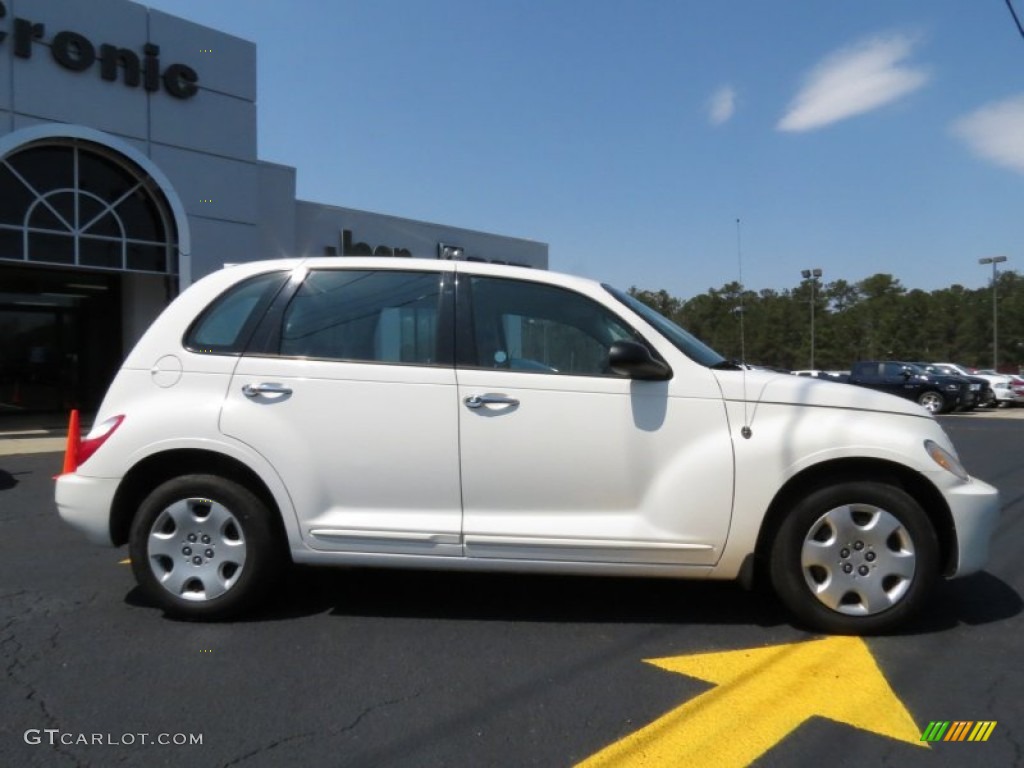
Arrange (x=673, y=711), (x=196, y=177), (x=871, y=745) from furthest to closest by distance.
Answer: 1. (x=196, y=177)
2. (x=673, y=711)
3. (x=871, y=745)

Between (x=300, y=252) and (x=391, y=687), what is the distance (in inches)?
635

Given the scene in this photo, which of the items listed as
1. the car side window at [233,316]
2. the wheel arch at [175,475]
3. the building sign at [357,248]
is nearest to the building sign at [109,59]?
the building sign at [357,248]

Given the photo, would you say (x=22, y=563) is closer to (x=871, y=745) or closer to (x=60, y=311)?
(x=871, y=745)

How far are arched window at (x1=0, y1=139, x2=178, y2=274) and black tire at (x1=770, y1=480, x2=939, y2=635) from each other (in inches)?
567

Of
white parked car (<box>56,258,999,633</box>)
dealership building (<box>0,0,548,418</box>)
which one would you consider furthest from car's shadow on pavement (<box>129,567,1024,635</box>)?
dealership building (<box>0,0,548,418</box>)

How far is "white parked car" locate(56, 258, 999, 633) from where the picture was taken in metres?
3.61

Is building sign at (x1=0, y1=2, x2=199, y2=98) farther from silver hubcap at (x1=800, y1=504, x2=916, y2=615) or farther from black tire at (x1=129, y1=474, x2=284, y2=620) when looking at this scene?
silver hubcap at (x1=800, y1=504, x2=916, y2=615)

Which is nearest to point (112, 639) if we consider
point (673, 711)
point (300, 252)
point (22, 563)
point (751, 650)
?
point (22, 563)

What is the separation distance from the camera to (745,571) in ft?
12.0

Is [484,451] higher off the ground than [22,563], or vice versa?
[484,451]

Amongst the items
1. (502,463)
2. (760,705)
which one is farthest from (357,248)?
(760,705)

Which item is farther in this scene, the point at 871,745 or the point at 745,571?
the point at 745,571

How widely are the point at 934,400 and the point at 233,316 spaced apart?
923 inches

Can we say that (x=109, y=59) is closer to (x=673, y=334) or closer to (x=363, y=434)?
(x=363, y=434)
